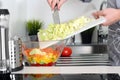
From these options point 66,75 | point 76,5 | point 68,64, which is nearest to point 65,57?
point 68,64

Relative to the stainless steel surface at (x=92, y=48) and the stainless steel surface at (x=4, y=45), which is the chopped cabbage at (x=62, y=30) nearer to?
the stainless steel surface at (x=4, y=45)

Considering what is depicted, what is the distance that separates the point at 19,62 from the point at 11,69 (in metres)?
0.04

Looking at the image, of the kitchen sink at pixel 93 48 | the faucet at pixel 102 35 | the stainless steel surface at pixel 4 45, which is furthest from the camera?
the faucet at pixel 102 35

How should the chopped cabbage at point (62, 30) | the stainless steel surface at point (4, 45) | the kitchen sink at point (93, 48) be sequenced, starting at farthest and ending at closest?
1. the kitchen sink at point (93, 48)
2. the chopped cabbage at point (62, 30)
3. the stainless steel surface at point (4, 45)

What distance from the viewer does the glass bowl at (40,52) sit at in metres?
1.07

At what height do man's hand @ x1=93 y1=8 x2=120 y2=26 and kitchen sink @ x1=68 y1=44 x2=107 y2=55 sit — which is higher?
man's hand @ x1=93 y1=8 x2=120 y2=26

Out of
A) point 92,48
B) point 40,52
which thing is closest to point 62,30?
point 40,52

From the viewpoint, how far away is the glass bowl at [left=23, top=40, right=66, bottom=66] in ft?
3.51

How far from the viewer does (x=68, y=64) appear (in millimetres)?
1137

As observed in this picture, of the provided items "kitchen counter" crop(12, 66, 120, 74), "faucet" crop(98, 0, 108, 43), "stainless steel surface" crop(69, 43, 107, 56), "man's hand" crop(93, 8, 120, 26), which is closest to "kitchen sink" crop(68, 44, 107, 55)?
"stainless steel surface" crop(69, 43, 107, 56)

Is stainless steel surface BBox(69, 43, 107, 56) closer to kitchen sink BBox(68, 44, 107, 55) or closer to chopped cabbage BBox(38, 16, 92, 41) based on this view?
kitchen sink BBox(68, 44, 107, 55)

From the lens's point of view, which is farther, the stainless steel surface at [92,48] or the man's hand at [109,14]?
the stainless steel surface at [92,48]

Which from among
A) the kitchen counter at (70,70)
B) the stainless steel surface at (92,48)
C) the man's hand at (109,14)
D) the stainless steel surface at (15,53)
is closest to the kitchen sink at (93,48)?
the stainless steel surface at (92,48)

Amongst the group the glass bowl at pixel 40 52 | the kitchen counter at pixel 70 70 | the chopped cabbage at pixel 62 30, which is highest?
the chopped cabbage at pixel 62 30
